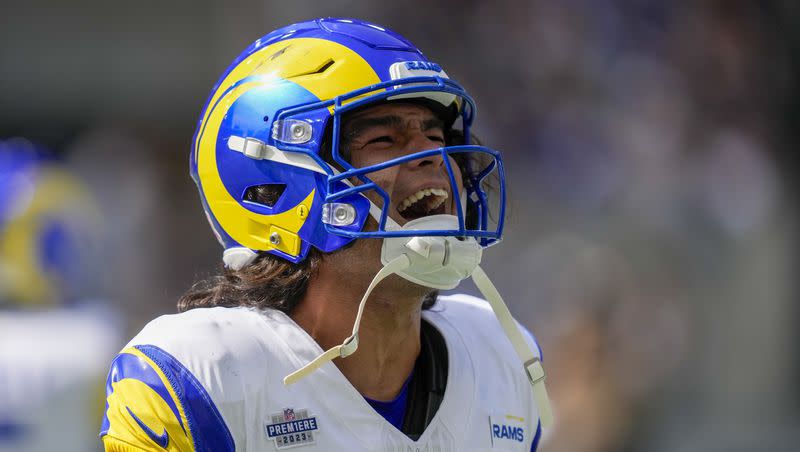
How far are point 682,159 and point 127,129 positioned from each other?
3.92 meters

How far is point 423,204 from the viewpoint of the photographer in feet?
7.37

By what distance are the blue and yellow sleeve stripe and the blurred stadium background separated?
10.8 feet

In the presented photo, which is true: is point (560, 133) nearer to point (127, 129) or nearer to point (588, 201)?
point (588, 201)

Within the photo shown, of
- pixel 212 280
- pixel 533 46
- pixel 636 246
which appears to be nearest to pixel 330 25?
pixel 212 280

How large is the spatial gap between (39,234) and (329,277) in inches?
119

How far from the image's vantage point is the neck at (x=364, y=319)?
222 cm

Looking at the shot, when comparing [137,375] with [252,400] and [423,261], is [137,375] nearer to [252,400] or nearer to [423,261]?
[252,400]

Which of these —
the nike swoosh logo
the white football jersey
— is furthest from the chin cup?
the nike swoosh logo

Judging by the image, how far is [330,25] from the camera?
241 centimetres

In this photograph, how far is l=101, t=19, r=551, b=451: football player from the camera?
6.63 ft

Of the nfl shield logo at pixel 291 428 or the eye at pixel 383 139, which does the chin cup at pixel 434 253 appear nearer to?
the eye at pixel 383 139

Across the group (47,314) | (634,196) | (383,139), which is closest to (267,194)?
(383,139)

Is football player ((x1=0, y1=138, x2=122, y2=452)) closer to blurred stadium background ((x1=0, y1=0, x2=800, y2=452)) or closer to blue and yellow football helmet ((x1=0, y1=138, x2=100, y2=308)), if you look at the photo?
blue and yellow football helmet ((x1=0, y1=138, x2=100, y2=308))

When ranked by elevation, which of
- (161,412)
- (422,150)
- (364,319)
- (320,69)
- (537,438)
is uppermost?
(320,69)
